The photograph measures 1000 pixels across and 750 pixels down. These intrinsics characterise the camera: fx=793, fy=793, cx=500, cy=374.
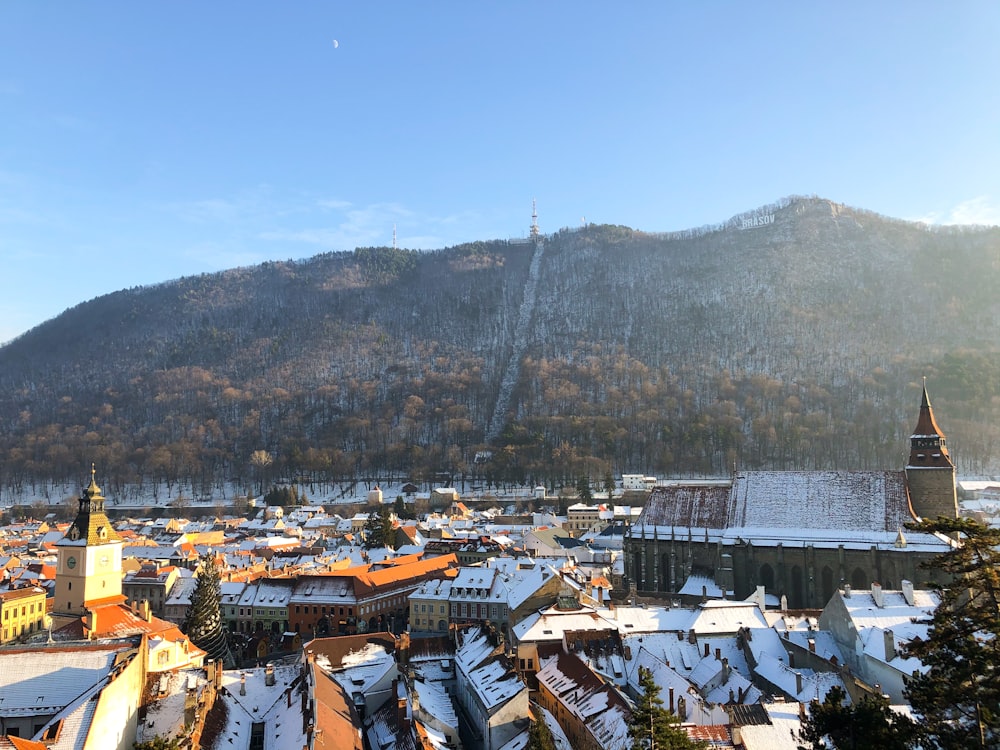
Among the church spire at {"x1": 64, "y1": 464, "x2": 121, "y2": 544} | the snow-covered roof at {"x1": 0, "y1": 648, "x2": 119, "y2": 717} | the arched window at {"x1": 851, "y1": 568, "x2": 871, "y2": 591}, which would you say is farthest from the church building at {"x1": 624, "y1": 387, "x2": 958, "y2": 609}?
the snow-covered roof at {"x1": 0, "y1": 648, "x2": 119, "y2": 717}

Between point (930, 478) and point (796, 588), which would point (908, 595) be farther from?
point (930, 478)

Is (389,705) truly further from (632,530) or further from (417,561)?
(417,561)

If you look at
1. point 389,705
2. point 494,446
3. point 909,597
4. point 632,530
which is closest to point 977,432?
point 494,446

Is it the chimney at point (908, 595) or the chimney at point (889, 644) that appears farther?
the chimney at point (908, 595)

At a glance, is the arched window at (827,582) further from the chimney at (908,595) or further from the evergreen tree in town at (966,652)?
the evergreen tree in town at (966,652)

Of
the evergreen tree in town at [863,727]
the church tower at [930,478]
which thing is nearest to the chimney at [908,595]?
the church tower at [930,478]

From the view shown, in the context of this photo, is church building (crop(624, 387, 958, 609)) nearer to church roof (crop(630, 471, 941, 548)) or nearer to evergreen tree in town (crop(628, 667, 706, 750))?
church roof (crop(630, 471, 941, 548))
